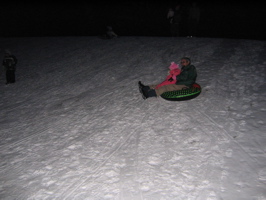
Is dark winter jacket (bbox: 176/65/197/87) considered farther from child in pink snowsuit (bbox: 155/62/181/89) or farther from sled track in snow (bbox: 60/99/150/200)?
sled track in snow (bbox: 60/99/150/200)

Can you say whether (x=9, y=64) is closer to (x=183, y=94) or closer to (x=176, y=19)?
(x=183, y=94)

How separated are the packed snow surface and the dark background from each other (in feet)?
27.7

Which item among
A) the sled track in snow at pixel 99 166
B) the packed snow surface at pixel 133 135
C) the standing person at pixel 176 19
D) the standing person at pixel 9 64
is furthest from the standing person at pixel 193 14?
the sled track in snow at pixel 99 166

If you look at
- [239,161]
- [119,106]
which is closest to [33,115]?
[119,106]

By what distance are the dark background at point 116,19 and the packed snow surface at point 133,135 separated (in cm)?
846

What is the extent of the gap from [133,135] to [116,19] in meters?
19.3

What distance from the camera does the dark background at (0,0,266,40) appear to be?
17953 mm

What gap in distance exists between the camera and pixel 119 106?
22.3 feet

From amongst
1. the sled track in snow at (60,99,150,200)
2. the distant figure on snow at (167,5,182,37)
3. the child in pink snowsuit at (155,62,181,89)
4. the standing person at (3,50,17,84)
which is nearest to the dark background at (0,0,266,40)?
the distant figure on snow at (167,5,182,37)

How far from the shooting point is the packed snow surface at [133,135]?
3.90m

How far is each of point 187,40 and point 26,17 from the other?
16.9 m

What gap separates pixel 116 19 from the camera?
2269 centimetres

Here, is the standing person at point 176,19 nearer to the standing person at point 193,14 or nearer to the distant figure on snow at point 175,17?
the distant figure on snow at point 175,17

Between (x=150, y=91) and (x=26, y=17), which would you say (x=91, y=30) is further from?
(x=150, y=91)
